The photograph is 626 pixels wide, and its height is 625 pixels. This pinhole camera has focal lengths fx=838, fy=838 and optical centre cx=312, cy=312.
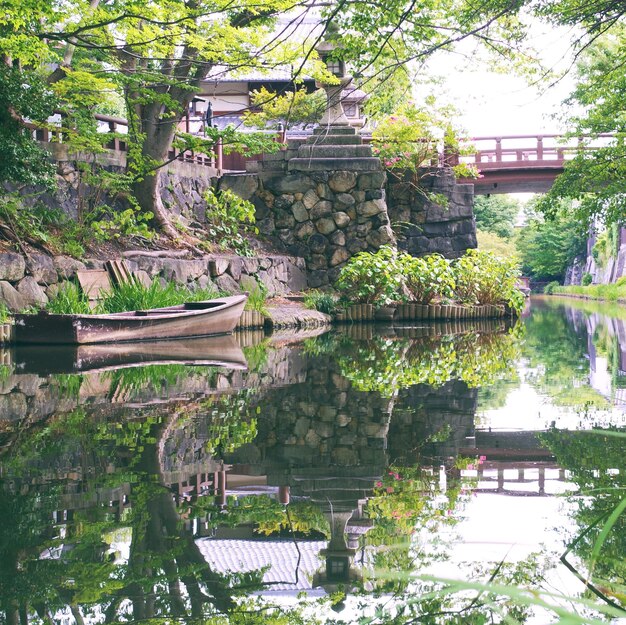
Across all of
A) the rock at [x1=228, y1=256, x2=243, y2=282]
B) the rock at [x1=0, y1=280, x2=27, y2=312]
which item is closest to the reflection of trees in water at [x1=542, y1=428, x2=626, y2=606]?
the rock at [x1=0, y1=280, x2=27, y2=312]

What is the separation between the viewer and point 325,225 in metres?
18.6

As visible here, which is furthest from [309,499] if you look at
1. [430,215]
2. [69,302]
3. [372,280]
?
[430,215]

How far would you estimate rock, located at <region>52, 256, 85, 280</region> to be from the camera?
11578 mm

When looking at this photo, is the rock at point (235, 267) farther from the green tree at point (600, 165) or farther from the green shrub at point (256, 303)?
the green tree at point (600, 165)

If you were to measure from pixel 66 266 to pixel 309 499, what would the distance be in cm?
947

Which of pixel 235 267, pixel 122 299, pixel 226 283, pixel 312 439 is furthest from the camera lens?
pixel 235 267

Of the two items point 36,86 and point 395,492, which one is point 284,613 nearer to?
point 395,492

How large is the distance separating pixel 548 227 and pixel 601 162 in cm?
4080

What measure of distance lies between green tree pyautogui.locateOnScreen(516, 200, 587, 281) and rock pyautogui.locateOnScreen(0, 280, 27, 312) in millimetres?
43194

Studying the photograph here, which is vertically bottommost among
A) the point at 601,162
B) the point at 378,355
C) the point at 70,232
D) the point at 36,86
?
the point at 378,355

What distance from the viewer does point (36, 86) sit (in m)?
11.6

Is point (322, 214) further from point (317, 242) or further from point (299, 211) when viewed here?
point (317, 242)

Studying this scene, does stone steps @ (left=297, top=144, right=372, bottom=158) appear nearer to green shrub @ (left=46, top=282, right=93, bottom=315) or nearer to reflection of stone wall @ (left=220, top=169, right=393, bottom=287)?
reflection of stone wall @ (left=220, top=169, right=393, bottom=287)

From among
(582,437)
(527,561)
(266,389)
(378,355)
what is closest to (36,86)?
(378,355)
